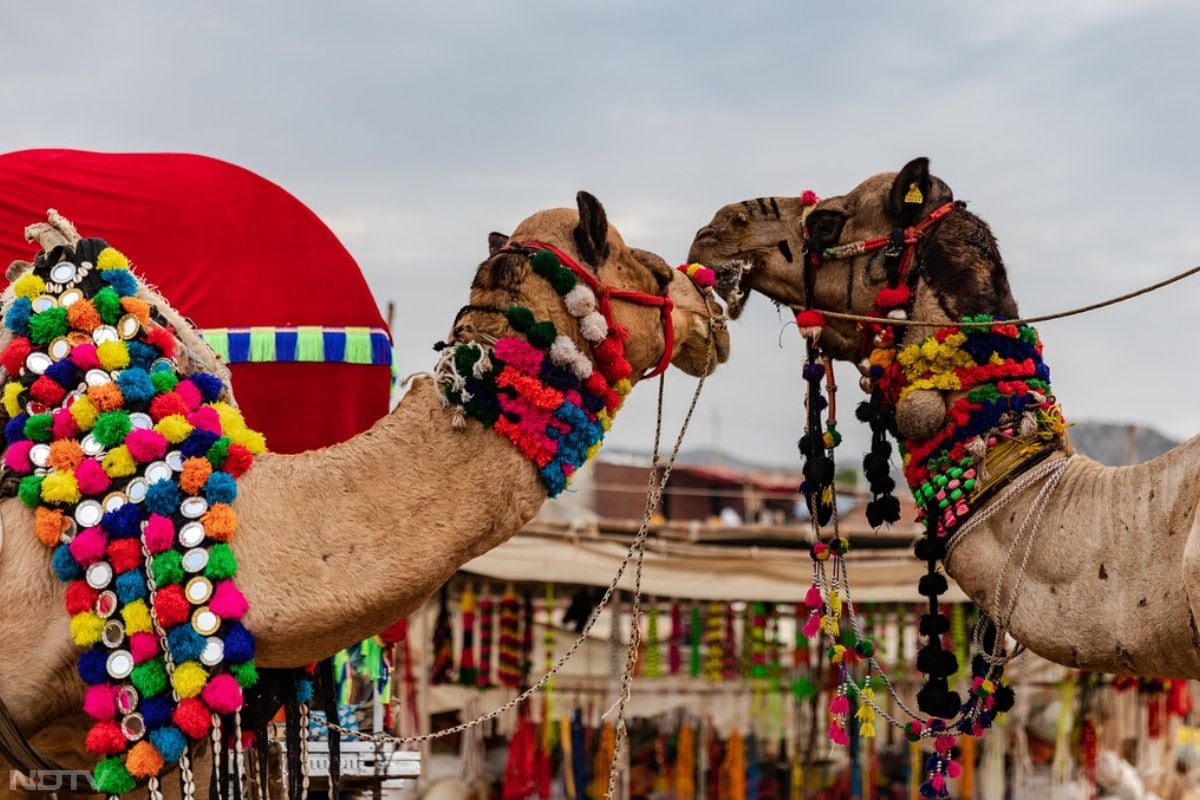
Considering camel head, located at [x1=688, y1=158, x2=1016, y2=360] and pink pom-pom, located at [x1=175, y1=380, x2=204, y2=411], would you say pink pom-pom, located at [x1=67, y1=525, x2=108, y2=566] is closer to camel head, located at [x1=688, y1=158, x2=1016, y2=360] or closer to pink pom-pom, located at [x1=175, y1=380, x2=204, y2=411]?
pink pom-pom, located at [x1=175, y1=380, x2=204, y2=411]

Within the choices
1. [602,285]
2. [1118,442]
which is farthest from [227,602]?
[1118,442]

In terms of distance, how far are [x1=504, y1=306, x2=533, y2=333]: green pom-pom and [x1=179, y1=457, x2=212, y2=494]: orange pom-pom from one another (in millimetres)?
897

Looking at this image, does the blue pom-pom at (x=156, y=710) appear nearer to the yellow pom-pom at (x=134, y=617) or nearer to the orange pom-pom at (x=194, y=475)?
the yellow pom-pom at (x=134, y=617)

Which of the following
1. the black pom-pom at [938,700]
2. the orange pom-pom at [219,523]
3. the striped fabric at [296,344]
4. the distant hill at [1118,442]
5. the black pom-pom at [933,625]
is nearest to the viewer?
the orange pom-pom at [219,523]

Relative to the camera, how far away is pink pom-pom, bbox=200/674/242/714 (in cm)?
403

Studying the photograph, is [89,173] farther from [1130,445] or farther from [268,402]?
[1130,445]

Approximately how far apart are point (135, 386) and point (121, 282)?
40 centimetres

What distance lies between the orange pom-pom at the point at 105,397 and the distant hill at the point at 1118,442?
34.2 ft

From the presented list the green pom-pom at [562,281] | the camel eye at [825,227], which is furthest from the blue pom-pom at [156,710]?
the camel eye at [825,227]

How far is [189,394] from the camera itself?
4410mm

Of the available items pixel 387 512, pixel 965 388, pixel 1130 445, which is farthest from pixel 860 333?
pixel 1130 445

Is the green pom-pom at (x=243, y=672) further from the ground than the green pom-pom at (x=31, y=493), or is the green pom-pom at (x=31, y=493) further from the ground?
the green pom-pom at (x=31, y=493)

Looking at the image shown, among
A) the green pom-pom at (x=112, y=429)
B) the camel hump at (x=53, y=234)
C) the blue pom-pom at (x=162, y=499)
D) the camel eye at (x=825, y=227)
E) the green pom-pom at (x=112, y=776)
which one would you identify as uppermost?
the camel eye at (x=825, y=227)

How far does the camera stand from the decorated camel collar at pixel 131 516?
13.2 feet
